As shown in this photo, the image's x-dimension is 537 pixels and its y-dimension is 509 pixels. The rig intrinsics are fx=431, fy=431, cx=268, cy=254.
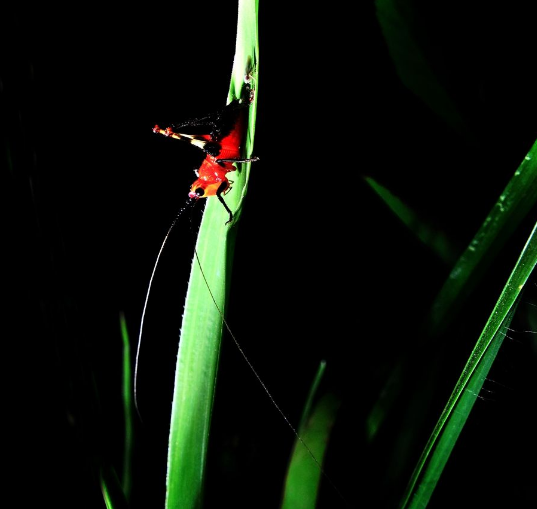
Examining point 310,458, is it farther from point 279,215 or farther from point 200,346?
point 279,215

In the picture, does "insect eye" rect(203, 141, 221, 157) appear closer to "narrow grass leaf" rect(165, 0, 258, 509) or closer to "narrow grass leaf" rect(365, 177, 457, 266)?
"narrow grass leaf" rect(165, 0, 258, 509)

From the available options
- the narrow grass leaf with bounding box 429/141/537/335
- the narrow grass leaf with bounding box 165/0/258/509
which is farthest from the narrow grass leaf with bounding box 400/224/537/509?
the narrow grass leaf with bounding box 165/0/258/509

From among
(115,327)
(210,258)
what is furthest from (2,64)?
(115,327)

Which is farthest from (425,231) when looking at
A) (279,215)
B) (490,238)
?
(279,215)

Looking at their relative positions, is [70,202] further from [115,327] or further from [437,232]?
[437,232]

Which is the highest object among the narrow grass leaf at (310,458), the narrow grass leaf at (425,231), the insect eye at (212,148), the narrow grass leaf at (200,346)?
the insect eye at (212,148)

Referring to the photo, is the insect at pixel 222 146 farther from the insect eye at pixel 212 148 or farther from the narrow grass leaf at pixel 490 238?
the narrow grass leaf at pixel 490 238

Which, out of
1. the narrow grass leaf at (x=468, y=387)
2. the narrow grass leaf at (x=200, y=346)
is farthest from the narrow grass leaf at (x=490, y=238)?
the narrow grass leaf at (x=200, y=346)
